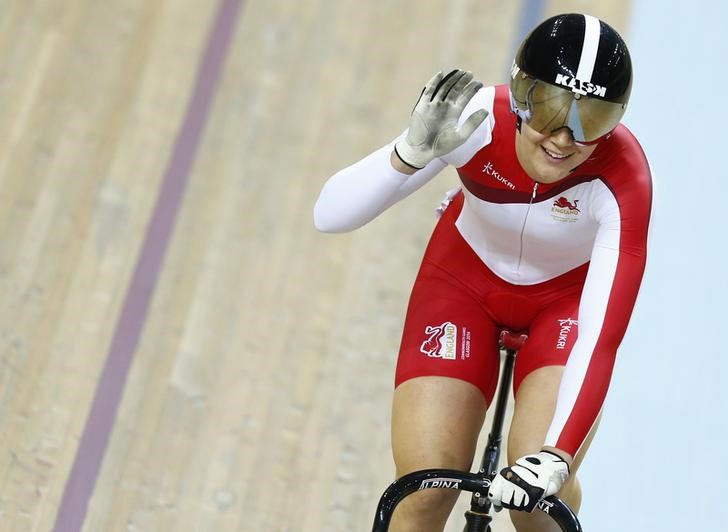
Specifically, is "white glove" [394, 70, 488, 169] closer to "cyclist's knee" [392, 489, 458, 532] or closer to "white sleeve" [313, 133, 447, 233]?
"white sleeve" [313, 133, 447, 233]

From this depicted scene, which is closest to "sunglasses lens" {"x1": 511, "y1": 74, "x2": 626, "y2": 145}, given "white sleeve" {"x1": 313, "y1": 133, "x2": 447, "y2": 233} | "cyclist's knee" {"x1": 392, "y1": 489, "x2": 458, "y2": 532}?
"white sleeve" {"x1": 313, "y1": 133, "x2": 447, "y2": 233}

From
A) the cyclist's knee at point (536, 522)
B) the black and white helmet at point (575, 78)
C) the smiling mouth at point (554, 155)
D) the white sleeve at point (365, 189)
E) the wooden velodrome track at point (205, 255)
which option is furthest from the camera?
the wooden velodrome track at point (205, 255)

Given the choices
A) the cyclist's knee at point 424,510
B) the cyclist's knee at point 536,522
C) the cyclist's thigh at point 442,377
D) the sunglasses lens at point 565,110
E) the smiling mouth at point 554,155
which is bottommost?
A: the cyclist's knee at point 424,510

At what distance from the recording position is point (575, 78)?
2.79 m

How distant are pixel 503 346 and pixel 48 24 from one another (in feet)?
12.0

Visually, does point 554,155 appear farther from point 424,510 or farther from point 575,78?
point 424,510

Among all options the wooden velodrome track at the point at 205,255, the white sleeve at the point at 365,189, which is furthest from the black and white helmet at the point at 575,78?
the wooden velodrome track at the point at 205,255

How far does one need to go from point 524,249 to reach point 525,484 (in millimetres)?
858

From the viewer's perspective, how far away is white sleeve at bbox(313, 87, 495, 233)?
3.04 meters

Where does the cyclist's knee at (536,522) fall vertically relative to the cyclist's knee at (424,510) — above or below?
above

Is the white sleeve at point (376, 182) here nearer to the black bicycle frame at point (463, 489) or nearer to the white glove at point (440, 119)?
the white glove at point (440, 119)

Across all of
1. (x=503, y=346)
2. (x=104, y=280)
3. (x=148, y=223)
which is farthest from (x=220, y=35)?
(x=503, y=346)

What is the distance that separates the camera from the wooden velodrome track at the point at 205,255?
168 inches

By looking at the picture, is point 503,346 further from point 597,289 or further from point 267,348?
point 267,348
